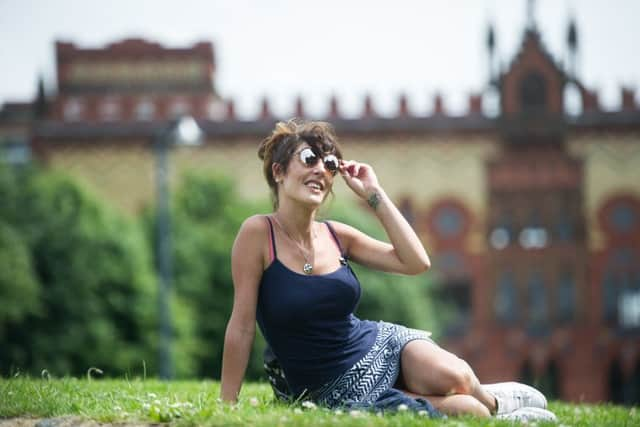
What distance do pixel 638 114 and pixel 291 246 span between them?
38.8 metres

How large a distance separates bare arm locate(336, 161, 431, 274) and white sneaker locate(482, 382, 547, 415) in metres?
0.82

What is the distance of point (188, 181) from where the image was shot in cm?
4022

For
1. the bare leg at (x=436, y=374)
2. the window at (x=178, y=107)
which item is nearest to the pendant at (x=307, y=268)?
the bare leg at (x=436, y=374)

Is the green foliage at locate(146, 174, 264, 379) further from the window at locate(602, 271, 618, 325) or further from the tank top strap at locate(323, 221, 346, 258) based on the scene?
the tank top strap at locate(323, 221, 346, 258)

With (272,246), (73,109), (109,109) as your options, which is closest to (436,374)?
(272,246)

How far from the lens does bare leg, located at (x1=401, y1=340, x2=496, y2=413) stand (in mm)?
5375

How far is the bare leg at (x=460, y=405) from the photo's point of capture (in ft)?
17.4

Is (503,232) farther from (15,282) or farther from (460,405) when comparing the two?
(460,405)

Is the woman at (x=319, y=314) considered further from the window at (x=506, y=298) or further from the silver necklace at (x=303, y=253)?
the window at (x=506, y=298)

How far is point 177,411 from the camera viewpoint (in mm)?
5199

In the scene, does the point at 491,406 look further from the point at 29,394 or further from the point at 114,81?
the point at 114,81

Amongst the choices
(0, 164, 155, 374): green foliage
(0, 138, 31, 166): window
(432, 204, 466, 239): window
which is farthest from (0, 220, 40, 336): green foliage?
(432, 204, 466, 239): window

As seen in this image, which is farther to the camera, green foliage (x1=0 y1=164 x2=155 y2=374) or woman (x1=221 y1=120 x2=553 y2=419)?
green foliage (x1=0 y1=164 x2=155 y2=374)

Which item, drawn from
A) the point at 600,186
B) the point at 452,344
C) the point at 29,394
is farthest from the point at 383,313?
the point at 29,394
